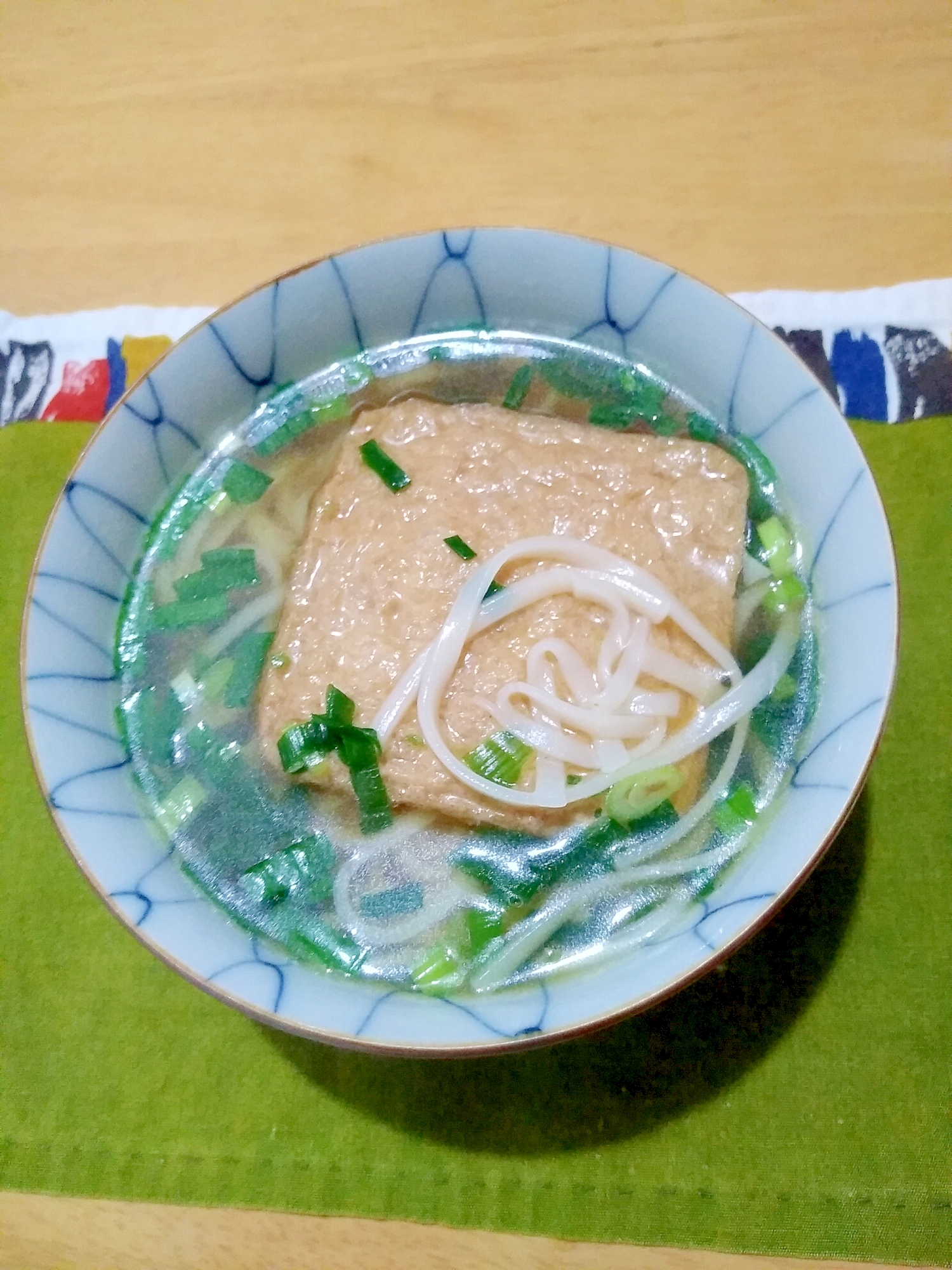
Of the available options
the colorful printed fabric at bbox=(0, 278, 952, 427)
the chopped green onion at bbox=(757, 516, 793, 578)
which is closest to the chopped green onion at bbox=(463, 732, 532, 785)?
the chopped green onion at bbox=(757, 516, 793, 578)

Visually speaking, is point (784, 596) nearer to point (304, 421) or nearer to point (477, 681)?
point (477, 681)

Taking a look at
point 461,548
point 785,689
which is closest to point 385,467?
point 461,548

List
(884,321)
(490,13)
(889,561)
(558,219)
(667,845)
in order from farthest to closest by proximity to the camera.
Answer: (490,13) → (558,219) → (884,321) → (667,845) → (889,561)

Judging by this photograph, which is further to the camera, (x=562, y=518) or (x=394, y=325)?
(x=394, y=325)

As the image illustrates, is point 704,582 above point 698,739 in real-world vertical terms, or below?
above

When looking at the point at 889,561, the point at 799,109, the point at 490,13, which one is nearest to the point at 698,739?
the point at 889,561

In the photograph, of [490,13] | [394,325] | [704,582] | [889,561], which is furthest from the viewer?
[490,13]

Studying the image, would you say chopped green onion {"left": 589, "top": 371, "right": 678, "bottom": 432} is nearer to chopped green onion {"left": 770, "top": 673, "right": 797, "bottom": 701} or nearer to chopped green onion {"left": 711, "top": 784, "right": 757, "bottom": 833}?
chopped green onion {"left": 770, "top": 673, "right": 797, "bottom": 701}

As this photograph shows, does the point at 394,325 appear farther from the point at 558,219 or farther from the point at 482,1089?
the point at 482,1089

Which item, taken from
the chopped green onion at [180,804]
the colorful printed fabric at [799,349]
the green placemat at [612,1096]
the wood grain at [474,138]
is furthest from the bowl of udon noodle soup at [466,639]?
the wood grain at [474,138]
